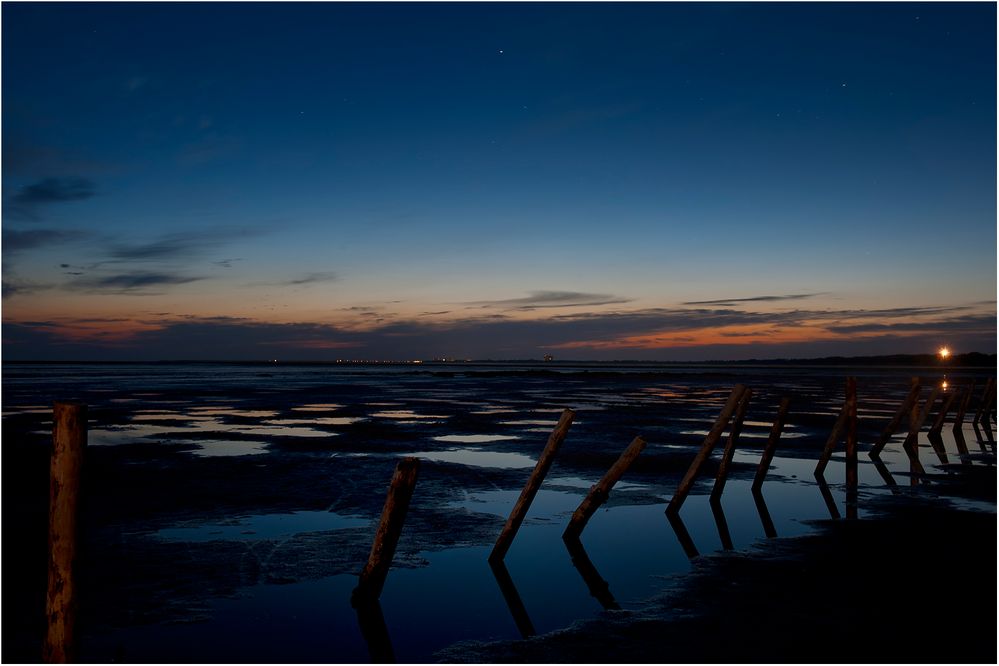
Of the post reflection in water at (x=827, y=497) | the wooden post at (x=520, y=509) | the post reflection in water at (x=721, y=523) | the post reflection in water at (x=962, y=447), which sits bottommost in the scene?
the post reflection in water at (x=962, y=447)

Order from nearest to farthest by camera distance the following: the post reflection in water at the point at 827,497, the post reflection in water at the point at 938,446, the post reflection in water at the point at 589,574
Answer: the post reflection in water at the point at 589,574 → the post reflection in water at the point at 827,497 → the post reflection in water at the point at 938,446

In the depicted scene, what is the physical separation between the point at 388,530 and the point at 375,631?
3.42 feet

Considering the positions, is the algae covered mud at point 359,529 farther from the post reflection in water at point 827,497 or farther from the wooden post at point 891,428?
the wooden post at point 891,428

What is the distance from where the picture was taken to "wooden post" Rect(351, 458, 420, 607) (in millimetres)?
7656

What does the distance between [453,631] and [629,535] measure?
447cm

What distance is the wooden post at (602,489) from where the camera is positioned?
33.4 feet

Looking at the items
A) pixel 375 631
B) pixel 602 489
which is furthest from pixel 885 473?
Answer: pixel 375 631

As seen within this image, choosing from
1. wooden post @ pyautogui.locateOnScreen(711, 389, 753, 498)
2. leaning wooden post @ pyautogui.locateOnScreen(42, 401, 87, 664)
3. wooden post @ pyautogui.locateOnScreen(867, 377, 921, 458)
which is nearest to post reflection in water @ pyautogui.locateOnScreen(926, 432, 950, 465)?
wooden post @ pyautogui.locateOnScreen(867, 377, 921, 458)

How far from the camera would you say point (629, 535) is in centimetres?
1099

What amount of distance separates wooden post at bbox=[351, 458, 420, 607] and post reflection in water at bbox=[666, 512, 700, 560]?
4.43 meters

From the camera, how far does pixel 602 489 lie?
404 inches

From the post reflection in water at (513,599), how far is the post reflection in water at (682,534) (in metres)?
2.72

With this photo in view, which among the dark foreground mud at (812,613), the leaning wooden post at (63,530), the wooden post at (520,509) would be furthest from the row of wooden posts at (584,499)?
the leaning wooden post at (63,530)

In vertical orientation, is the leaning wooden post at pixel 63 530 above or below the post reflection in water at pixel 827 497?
above
